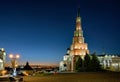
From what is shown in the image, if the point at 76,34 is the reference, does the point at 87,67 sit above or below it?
below

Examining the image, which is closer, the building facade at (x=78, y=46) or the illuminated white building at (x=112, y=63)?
the illuminated white building at (x=112, y=63)

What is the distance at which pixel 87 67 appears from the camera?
311ft

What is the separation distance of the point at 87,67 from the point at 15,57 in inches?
2250

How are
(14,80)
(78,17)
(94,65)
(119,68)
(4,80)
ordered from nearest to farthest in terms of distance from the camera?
(14,80) → (4,80) → (94,65) → (119,68) → (78,17)

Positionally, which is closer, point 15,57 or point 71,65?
point 15,57

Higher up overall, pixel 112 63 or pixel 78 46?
pixel 78 46

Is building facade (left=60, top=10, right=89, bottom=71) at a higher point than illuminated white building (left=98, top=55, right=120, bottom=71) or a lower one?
higher

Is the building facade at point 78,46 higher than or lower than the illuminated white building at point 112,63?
higher

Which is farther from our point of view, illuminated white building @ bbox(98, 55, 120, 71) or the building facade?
the building facade

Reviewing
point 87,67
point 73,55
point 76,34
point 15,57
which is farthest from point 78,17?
point 15,57

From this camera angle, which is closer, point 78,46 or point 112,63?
point 112,63

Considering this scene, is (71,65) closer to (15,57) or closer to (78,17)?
(78,17)

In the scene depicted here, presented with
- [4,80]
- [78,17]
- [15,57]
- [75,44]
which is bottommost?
[4,80]

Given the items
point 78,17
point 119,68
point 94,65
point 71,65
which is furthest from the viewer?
point 78,17
